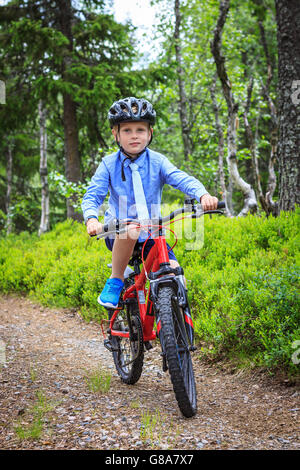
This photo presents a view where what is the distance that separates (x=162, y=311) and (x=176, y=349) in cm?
31

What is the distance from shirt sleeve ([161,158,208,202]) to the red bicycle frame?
447 millimetres

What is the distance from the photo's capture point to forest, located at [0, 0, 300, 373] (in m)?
4.82

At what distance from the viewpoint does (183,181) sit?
11.6ft

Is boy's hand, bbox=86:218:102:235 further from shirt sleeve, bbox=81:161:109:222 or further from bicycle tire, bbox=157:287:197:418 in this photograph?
bicycle tire, bbox=157:287:197:418

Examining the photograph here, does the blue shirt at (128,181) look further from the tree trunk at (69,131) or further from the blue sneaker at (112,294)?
the tree trunk at (69,131)

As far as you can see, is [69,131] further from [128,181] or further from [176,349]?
[176,349]

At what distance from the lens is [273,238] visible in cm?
611

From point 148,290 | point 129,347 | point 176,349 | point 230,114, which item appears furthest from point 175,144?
point 176,349

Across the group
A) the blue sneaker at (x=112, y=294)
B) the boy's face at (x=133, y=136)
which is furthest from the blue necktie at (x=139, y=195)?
the blue sneaker at (x=112, y=294)

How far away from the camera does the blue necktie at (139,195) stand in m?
3.59

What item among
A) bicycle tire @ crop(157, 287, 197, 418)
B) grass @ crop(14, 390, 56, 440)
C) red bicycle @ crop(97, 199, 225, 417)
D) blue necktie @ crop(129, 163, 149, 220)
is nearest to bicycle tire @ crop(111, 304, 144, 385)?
red bicycle @ crop(97, 199, 225, 417)

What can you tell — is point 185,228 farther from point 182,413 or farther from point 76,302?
point 182,413

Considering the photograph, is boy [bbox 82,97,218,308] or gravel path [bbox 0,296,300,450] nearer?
gravel path [bbox 0,296,300,450]

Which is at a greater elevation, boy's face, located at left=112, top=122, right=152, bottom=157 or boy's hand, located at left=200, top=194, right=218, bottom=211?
boy's face, located at left=112, top=122, right=152, bottom=157
